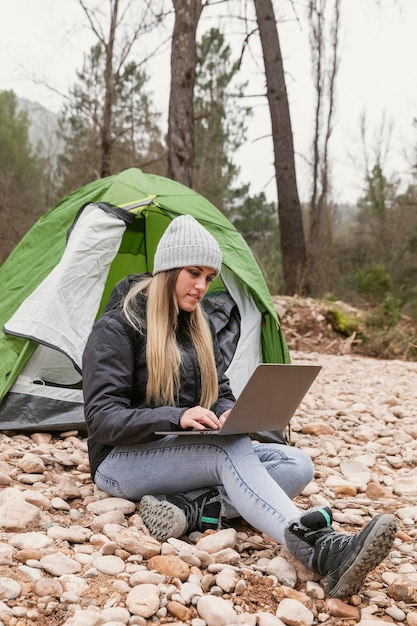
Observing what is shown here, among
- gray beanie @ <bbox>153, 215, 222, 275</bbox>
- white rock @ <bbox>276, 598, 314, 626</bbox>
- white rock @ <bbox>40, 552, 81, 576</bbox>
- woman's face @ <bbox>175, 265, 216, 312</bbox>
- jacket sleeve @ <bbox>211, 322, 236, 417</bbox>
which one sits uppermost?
gray beanie @ <bbox>153, 215, 222, 275</bbox>

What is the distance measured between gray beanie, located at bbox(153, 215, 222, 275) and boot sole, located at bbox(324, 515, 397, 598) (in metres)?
1.13

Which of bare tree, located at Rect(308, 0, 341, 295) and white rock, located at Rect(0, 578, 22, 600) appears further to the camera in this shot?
bare tree, located at Rect(308, 0, 341, 295)

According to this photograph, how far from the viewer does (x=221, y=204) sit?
1712cm

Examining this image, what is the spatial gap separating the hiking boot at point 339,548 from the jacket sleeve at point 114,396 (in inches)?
21.7

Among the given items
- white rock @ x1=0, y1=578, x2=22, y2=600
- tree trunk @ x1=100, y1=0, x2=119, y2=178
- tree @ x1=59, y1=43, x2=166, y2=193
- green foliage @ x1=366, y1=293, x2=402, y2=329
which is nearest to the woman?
white rock @ x1=0, y1=578, x2=22, y2=600

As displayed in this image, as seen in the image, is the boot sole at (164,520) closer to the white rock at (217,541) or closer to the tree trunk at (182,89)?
the white rock at (217,541)

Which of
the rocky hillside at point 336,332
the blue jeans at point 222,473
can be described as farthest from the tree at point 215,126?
the blue jeans at point 222,473

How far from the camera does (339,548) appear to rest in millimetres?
1772

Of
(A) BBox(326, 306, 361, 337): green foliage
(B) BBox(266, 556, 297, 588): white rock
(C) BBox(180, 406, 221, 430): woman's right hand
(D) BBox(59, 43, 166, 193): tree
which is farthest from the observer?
(D) BBox(59, 43, 166, 193): tree

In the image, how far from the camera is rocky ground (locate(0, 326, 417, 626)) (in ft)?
5.29

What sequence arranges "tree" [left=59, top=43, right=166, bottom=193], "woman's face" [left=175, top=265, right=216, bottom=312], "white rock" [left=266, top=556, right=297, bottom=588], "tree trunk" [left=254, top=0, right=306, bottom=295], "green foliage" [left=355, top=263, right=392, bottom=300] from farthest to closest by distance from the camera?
"tree" [left=59, top=43, right=166, bottom=193], "green foliage" [left=355, top=263, right=392, bottom=300], "tree trunk" [left=254, top=0, right=306, bottom=295], "woman's face" [left=175, top=265, right=216, bottom=312], "white rock" [left=266, top=556, right=297, bottom=588]

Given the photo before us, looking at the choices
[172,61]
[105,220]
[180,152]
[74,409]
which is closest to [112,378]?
[74,409]

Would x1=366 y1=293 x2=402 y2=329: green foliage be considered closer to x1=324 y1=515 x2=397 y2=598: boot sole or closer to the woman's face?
the woman's face

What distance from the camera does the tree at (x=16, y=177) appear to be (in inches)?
567
